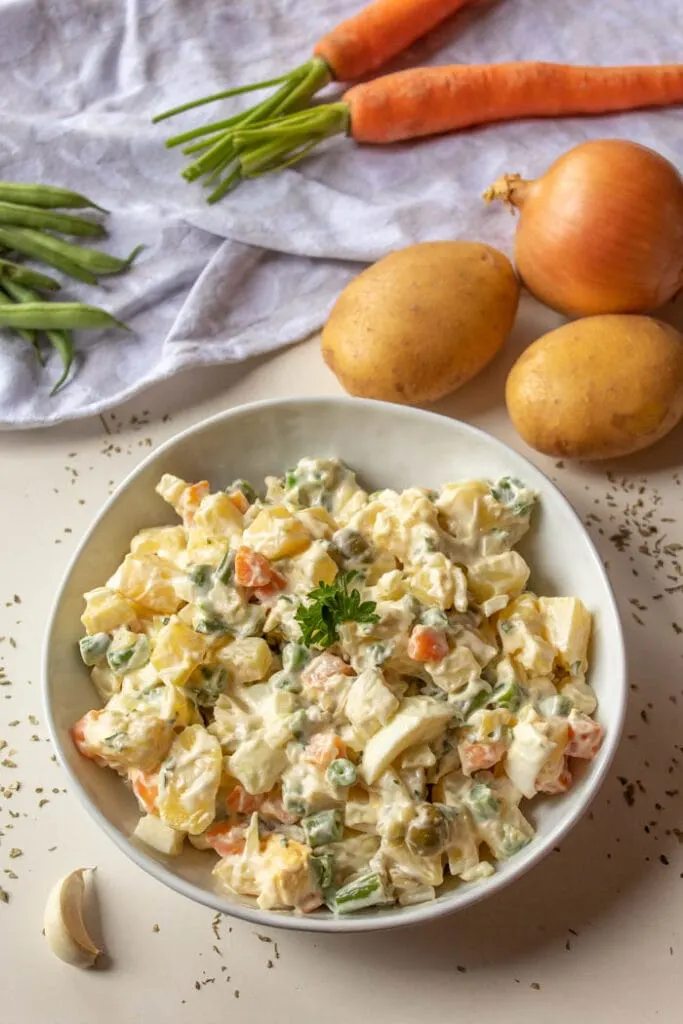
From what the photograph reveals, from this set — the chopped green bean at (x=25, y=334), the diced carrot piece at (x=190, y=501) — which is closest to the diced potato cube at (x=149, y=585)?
the diced carrot piece at (x=190, y=501)

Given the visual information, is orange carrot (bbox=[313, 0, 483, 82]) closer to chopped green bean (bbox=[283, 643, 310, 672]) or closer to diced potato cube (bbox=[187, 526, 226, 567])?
diced potato cube (bbox=[187, 526, 226, 567])

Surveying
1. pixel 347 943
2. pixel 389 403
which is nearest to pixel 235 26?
pixel 389 403

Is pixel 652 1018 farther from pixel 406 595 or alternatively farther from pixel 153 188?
pixel 153 188

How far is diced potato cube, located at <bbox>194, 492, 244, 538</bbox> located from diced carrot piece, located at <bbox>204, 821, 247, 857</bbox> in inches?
19.3

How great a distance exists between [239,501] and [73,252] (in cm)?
78

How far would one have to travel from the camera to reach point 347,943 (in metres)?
1.67

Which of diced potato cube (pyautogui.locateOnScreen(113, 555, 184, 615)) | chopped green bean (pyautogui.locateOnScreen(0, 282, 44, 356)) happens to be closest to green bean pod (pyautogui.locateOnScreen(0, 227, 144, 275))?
chopped green bean (pyautogui.locateOnScreen(0, 282, 44, 356))

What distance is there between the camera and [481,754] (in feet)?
5.02

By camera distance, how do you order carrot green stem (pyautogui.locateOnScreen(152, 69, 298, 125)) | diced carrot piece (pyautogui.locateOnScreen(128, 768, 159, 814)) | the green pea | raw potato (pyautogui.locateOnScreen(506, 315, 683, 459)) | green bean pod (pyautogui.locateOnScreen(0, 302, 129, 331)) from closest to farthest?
the green pea < diced carrot piece (pyautogui.locateOnScreen(128, 768, 159, 814)) < raw potato (pyautogui.locateOnScreen(506, 315, 683, 459)) < green bean pod (pyautogui.locateOnScreen(0, 302, 129, 331)) < carrot green stem (pyautogui.locateOnScreen(152, 69, 298, 125))

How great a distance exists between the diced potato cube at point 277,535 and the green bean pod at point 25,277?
86 centimetres

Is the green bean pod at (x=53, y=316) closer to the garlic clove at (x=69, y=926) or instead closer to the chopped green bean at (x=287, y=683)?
the chopped green bean at (x=287, y=683)

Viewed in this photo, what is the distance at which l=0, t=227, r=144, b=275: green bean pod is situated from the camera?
7.14 feet

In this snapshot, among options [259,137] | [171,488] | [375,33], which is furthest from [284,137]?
[171,488]

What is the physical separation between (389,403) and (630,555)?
0.55 m
